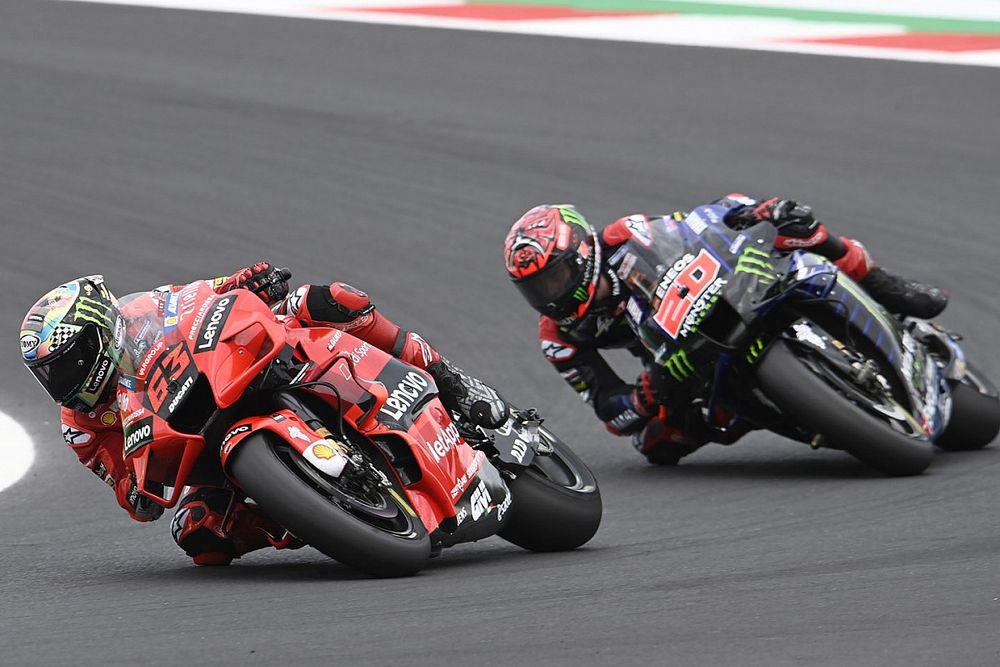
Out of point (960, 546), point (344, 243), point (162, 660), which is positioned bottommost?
point (344, 243)

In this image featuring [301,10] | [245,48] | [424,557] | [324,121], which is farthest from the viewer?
[301,10]

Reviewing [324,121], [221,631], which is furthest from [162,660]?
[324,121]

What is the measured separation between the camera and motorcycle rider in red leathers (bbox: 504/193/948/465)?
7246 mm

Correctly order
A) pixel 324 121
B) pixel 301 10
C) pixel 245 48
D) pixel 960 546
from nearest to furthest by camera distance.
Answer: pixel 960 546 → pixel 324 121 → pixel 245 48 → pixel 301 10

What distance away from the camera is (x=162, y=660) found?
4289 mm

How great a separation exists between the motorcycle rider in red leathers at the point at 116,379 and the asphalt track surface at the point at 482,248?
7.0 inches

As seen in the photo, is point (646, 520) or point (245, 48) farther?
point (245, 48)

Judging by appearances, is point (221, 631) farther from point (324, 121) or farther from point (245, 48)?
point (245, 48)

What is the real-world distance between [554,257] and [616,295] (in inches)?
18.7

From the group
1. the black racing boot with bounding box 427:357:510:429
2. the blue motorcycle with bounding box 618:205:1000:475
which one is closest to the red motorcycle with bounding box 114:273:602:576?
the black racing boot with bounding box 427:357:510:429

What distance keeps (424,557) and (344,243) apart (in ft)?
23.0

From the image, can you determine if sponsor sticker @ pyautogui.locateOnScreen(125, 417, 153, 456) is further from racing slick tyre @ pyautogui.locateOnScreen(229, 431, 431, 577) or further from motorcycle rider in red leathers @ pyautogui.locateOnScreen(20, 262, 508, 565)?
racing slick tyre @ pyautogui.locateOnScreen(229, 431, 431, 577)

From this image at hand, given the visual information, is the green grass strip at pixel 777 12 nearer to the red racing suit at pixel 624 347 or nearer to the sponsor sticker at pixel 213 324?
the red racing suit at pixel 624 347

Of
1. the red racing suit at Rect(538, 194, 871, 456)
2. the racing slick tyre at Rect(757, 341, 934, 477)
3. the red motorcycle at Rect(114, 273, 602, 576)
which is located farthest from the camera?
the red racing suit at Rect(538, 194, 871, 456)
